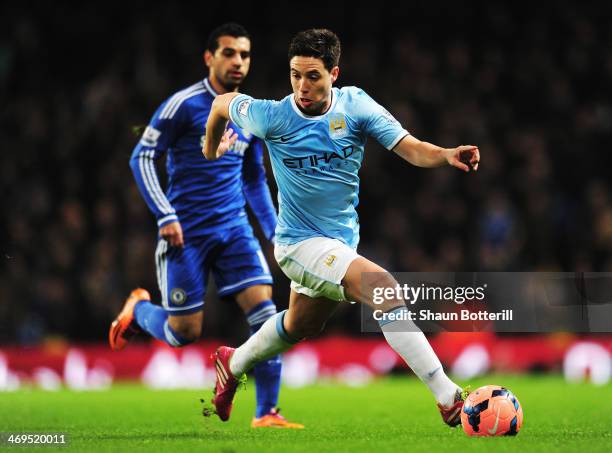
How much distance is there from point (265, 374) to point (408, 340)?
1670mm

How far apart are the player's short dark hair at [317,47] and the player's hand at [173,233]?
5.35ft

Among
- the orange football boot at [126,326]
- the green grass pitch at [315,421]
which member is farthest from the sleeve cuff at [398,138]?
the orange football boot at [126,326]

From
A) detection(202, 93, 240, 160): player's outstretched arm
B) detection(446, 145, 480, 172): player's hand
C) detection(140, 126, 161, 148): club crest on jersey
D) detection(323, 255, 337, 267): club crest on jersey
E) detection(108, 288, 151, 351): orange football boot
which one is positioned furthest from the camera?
detection(108, 288, 151, 351): orange football boot

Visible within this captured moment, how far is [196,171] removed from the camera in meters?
7.10

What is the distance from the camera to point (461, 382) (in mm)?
12164

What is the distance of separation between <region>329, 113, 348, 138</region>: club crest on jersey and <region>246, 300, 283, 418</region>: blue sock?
1.65m

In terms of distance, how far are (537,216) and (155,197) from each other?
7444 millimetres

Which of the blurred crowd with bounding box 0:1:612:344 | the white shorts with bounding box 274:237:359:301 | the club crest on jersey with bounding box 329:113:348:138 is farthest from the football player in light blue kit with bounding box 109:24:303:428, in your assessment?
the blurred crowd with bounding box 0:1:612:344

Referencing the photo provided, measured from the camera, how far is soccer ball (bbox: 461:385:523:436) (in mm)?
5332

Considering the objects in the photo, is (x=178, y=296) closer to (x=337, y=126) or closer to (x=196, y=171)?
(x=196, y=171)

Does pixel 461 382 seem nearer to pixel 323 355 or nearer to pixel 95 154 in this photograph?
→ pixel 323 355

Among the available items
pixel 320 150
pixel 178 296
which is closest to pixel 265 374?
pixel 178 296

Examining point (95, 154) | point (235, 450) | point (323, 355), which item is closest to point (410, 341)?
point (235, 450)

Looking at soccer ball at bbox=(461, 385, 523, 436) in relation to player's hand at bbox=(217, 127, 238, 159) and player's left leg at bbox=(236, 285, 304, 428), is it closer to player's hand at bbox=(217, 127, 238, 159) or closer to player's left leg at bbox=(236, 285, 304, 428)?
player's left leg at bbox=(236, 285, 304, 428)
